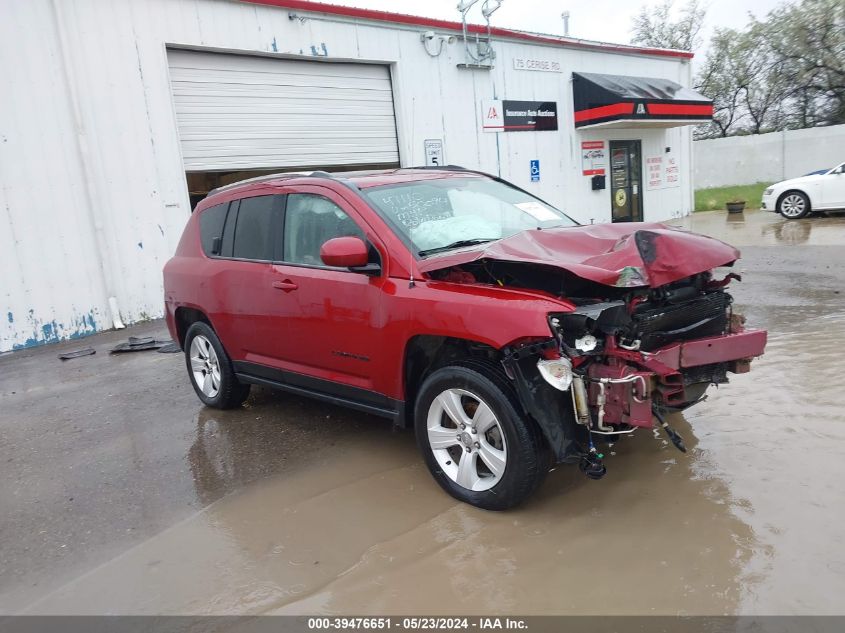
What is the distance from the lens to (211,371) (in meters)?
5.52

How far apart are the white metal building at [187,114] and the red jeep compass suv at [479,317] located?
2.96 metres

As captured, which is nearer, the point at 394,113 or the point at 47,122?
the point at 47,122

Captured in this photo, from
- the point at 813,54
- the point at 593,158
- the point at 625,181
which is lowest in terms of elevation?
the point at 625,181

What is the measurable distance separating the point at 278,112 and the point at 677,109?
11.0 metres

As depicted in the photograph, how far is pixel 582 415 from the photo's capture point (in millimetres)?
3121

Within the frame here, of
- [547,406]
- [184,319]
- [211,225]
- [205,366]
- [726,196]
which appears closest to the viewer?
[547,406]

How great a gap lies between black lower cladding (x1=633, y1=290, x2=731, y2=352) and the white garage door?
8.83 meters

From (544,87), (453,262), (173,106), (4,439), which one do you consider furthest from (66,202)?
(544,87)

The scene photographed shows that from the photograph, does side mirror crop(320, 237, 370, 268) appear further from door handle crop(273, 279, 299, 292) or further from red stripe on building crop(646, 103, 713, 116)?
red stripe on building crop(646, 103, 713, 116)

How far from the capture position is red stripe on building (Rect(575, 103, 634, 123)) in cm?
1552

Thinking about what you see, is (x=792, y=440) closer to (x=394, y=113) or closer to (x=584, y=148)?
(x=394, y=113)

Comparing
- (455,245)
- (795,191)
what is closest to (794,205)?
(795,191)

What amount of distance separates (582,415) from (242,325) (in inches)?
111

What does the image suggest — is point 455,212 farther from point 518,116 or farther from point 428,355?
Result: point 518,116
